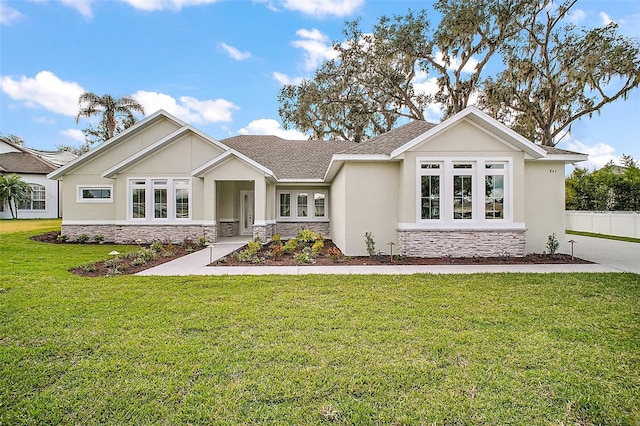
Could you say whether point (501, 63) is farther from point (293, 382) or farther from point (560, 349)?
point (293, 382)

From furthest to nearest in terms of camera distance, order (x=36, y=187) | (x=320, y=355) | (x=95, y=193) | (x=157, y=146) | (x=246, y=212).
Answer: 1. (x=36, y=187)
2. (x=246, y=212)
3. (x=95, y=193)
4. (x=157, y=146)
5. (x=320, y=355)

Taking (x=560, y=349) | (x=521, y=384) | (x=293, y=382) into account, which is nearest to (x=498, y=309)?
(x=560, y=349)

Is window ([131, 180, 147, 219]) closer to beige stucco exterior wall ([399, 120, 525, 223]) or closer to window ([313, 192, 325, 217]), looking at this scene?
window ([313, 192, 325, 217])

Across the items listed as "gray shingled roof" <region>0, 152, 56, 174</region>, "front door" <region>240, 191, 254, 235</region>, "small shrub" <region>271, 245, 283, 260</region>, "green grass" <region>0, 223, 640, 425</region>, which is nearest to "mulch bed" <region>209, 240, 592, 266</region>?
"small shrub" <region>271, 245, 283, 260</region>

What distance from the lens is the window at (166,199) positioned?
14641 mm

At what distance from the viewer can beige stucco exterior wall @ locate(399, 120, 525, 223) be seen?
33.2 ft

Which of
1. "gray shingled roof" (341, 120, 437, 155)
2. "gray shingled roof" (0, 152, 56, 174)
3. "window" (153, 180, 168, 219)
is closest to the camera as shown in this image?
"gray shingled roof" (341, 120, 437, 155)

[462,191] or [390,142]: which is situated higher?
[390,142]

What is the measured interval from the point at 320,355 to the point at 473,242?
26.9 feet

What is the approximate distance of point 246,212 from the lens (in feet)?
57.6

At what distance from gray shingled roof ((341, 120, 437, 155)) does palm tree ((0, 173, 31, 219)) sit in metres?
29.0

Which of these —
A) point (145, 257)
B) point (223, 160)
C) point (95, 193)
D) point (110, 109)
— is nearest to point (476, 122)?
point (223, 160)

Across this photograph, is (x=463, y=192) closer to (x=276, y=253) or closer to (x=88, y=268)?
(x=276, y=253)

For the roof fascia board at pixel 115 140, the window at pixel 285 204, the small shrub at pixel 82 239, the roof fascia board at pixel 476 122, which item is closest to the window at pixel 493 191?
the roof fascia board at pixel 476 122
